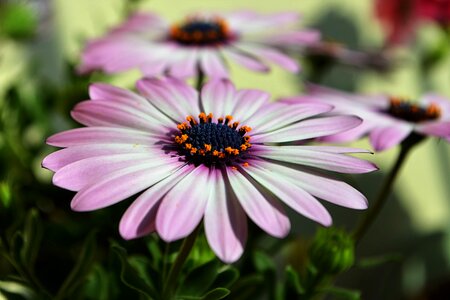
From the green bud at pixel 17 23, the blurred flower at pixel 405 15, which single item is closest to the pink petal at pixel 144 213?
the green bud at pixel 17 23

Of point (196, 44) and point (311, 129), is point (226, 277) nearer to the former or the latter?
point (311, 129)

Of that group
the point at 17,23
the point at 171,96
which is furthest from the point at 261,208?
the point at 17,23

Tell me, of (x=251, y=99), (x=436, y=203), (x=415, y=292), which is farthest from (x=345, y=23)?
(x=251, y=99)

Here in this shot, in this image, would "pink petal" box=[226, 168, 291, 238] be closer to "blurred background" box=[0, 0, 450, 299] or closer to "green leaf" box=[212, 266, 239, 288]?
"green leaf" box=[212, 266, 239, 288]

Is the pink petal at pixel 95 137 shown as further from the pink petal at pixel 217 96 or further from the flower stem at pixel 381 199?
the flower stem at pixel 381 199

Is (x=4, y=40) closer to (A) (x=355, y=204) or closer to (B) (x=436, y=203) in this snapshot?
(A) (x=355, y=204)

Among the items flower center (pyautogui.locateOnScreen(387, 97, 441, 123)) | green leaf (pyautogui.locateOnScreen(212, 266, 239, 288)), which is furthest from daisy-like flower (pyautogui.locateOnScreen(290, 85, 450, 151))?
green leaf (pyautogui.locateOnScreen(212, 266, 239, 288))
